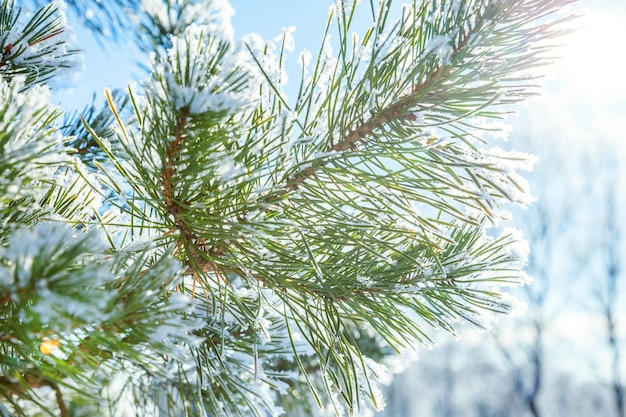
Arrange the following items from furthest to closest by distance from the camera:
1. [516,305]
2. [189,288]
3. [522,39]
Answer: [189,288]
[516,305]
[522,39]

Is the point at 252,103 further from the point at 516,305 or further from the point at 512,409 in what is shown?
the point at 512,409

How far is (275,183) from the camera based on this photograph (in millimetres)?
630

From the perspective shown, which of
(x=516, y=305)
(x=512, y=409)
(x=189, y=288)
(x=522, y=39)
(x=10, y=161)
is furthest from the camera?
(x=512, y=409)

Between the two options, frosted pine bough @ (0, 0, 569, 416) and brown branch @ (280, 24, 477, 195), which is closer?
frosted pine bough @ (0, 0, 569, 416)

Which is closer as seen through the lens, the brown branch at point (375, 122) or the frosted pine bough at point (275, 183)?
the frosted pine bough at point (275, 183)

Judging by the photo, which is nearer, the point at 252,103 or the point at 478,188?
the point at 252,103

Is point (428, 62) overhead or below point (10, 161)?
overhead

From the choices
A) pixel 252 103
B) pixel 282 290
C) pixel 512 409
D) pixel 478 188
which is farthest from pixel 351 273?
pixel 512 409

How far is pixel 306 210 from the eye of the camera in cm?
66

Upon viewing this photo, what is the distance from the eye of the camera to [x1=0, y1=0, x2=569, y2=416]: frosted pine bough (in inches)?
16.9

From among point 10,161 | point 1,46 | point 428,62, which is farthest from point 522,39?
point 1,46

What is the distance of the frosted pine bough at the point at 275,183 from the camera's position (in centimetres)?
43

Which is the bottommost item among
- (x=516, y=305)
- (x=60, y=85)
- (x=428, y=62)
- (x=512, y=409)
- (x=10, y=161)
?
(x=512, y=409)

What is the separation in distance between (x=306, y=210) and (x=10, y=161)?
0.35 meters
